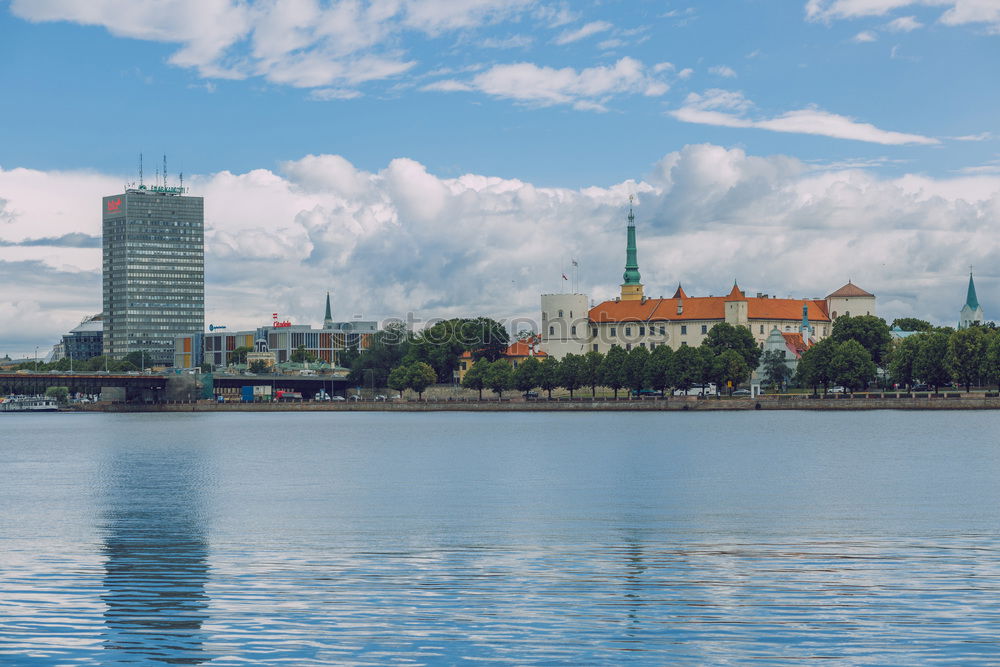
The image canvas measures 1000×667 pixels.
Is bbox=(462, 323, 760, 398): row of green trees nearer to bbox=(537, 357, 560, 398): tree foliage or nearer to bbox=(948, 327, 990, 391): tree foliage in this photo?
bbox=(537, 357, 560, 398): tree foliage

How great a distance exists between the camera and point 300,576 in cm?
2206

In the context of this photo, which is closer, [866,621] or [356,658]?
[356,658]

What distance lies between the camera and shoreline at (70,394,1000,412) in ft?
367

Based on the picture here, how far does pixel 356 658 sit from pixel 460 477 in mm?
30668

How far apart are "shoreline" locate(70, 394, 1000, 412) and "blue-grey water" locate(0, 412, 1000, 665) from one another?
63.7m

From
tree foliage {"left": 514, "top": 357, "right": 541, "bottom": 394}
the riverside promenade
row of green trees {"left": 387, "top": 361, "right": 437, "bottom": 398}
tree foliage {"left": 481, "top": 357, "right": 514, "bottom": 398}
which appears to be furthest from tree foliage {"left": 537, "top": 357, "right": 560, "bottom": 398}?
row of green trees {"left": 387, "top": 361, "right": 437, "bottom": 398}

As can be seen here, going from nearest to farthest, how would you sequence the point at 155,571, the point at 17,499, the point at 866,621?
the point at 866,621, the point at 155,571, the point at 17,499

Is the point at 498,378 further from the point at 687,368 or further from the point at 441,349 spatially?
the point at 687,368

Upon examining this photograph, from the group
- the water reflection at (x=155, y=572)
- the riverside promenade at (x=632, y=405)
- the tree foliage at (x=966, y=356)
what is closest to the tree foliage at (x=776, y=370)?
the riverside promenade at (x=632, y=405)

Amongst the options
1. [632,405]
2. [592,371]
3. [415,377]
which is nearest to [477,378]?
[415,377]

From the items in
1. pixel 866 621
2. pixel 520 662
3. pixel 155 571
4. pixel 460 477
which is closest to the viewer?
pixel 520 662

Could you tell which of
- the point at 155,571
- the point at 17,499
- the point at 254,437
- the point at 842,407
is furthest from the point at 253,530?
the point at 842,407

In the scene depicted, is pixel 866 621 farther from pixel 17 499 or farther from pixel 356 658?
pixel 17 499

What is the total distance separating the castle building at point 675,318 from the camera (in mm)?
180250
